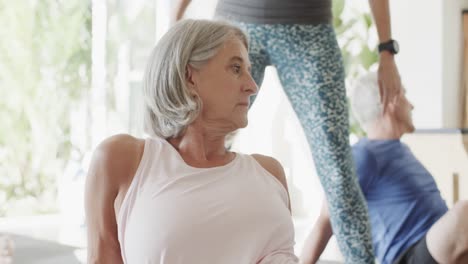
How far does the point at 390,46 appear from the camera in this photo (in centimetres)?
181

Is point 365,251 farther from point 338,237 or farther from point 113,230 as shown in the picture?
point 113,230

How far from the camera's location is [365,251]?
1.77m

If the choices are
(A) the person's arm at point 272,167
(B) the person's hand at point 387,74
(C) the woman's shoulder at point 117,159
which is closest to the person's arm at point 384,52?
(B) the person's hand at point 387,74

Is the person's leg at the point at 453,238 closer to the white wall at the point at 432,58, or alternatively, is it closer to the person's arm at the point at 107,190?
the white wall at the point at 432,58

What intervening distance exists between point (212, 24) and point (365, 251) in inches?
35.5

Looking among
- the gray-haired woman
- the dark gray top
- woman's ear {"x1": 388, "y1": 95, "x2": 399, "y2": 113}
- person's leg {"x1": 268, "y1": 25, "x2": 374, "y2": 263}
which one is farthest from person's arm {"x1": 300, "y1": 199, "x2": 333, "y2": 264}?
the gray-haired woman

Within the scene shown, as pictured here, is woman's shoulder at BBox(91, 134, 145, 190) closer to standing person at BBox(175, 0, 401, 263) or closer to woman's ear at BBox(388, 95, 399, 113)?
standing person at BBox(175, 0, 401, 263)

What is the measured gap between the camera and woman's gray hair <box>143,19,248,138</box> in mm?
1041

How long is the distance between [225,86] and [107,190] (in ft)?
0.75

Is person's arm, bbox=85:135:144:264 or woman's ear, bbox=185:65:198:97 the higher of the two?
woman's ear, bbox=185:65:198:97

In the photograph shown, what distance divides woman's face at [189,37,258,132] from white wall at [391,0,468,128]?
1.19 m

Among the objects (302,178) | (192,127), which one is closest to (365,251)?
(302,178)

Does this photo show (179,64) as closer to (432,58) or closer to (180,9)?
(180,9)

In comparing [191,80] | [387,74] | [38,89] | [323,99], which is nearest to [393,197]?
[387,74]
